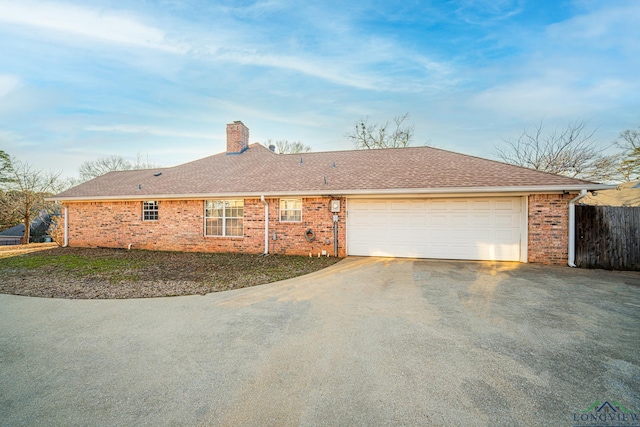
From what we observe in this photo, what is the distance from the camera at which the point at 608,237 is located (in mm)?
7648

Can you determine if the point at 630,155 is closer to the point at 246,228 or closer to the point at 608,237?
the point at 608,237

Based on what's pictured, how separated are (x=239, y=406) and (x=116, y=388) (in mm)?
1266

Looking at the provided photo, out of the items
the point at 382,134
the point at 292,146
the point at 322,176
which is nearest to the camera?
the point at 322,176

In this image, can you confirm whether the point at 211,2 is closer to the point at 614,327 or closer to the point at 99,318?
the point at 99,318

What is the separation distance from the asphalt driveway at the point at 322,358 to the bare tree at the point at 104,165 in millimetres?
31593

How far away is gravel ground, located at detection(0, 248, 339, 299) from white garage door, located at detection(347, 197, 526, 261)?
5.92 ft

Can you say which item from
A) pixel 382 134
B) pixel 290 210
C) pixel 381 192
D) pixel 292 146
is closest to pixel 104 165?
pixel 292 146

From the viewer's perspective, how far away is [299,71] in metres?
11.8

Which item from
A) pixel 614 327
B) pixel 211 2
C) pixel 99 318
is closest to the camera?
pixel 614 327

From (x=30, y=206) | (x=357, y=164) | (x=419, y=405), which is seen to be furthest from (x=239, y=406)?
(x=30, y=206)

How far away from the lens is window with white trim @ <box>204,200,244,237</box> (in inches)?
419

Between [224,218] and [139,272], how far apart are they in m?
3.89

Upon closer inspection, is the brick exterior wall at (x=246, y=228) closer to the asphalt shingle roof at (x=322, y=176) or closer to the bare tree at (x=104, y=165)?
the asphalt shingle roof at (x=322, y=176)

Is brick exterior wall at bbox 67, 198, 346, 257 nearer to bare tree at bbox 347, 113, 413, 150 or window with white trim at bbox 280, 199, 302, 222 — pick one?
window with white trim at bbox 280, 199, 302, 222
